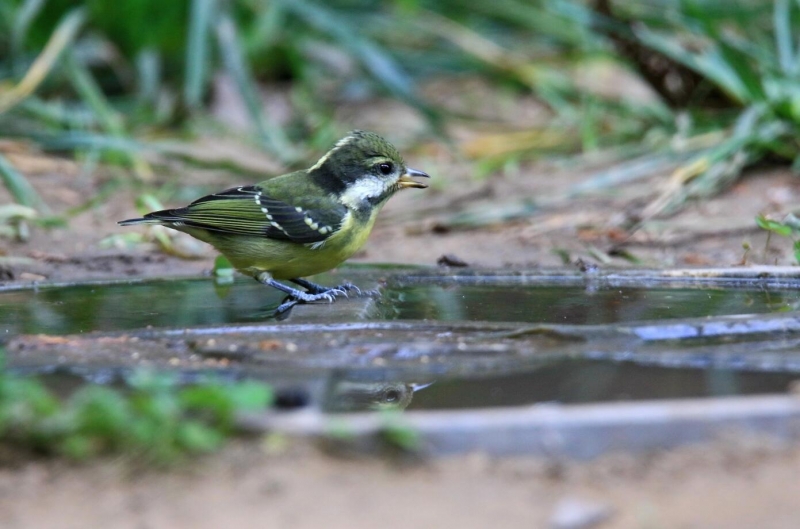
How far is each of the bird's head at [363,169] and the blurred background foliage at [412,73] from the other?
2.23 meters

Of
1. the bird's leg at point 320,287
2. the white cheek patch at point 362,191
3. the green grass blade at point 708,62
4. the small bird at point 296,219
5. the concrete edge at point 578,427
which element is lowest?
the bird's leg at point 320,287

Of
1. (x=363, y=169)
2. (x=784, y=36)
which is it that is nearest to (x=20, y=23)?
(x=363, y=169)

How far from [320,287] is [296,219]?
376mm

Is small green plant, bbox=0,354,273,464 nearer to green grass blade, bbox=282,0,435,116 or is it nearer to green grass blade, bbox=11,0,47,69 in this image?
green grass blade, bbox=282,0,435,116

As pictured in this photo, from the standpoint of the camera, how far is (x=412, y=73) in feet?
39.3

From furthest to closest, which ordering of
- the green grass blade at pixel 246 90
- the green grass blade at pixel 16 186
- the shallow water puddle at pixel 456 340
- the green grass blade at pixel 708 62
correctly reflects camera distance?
the green grass blade at pixel 246 90 < the green grass blade at pixel 708 62 < the green grass blade at pixel 16 186 < the shallow water puddle at pixel 456 340

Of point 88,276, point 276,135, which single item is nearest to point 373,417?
point 88,276

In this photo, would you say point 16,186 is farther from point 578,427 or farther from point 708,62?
point 578,427

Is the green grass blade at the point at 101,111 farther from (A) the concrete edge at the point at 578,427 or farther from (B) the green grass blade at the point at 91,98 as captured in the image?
(A) the concrete edge at the point at 578,427

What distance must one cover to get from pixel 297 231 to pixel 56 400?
2623 millimetres

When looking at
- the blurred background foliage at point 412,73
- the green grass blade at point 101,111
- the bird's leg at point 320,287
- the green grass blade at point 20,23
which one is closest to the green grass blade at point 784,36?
the blurred background foliage at point 412,73

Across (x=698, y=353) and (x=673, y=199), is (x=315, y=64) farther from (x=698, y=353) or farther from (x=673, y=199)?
(x=698, y=353)

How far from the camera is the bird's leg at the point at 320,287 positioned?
16.9ft

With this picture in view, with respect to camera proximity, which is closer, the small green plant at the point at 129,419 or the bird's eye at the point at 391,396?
the small green plant at the point at 129,419
